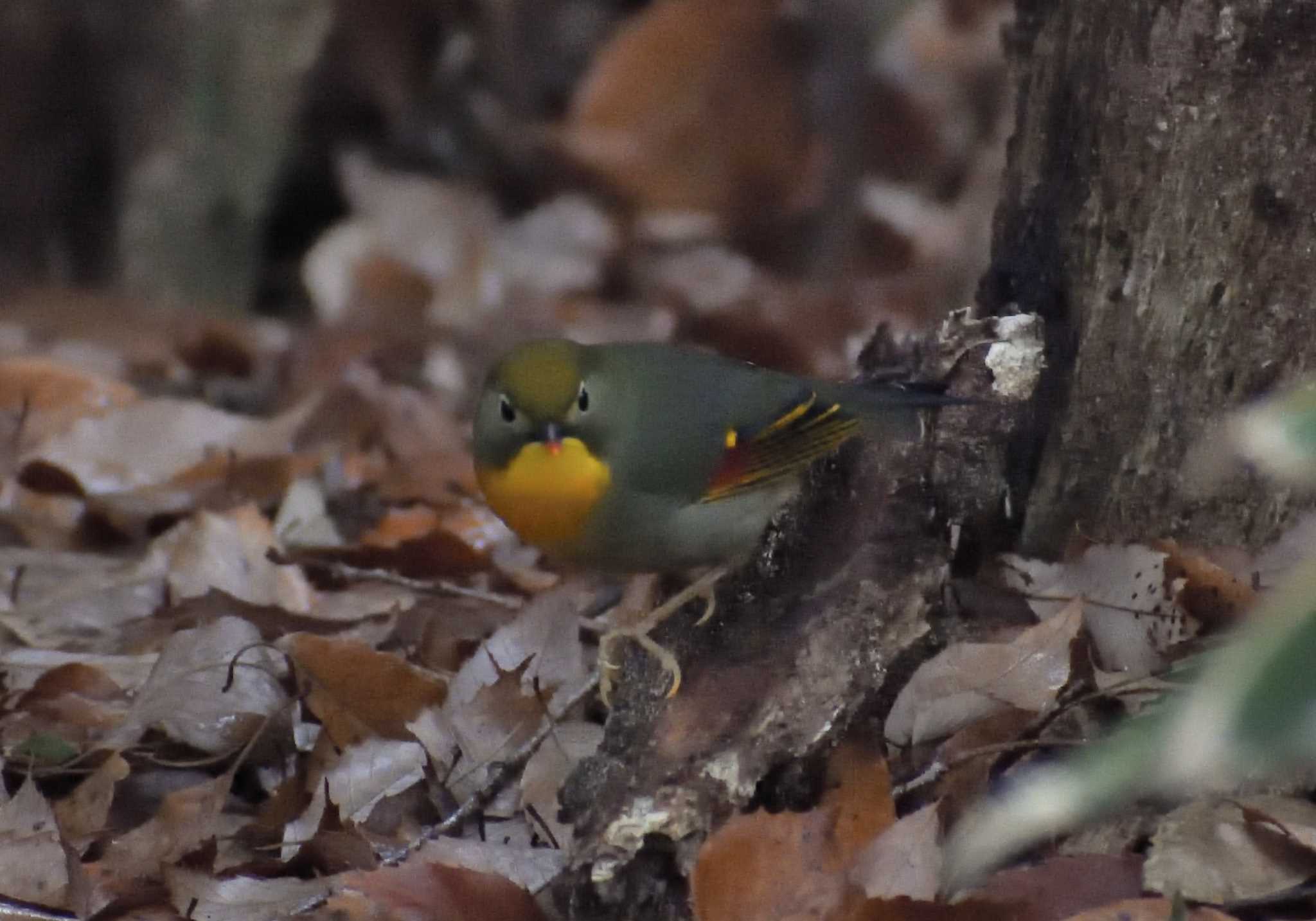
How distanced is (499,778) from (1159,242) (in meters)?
1.45

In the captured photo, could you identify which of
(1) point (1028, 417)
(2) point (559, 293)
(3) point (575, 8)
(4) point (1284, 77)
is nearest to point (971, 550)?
(1) point (1028, 417)

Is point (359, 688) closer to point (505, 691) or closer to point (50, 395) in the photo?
point (505, 691)

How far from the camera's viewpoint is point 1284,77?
270 centimetres

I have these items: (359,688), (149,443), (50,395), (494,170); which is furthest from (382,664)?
(494,170)

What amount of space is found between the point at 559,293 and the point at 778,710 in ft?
16.6

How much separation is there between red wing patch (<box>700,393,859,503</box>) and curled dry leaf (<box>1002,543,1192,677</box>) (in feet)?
1.50

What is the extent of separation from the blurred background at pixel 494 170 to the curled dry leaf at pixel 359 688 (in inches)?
122

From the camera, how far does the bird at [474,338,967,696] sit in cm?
310

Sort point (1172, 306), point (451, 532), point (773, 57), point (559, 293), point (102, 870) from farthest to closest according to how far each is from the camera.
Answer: point (773, 57), point (559, 293), point (451, 532), point (1172, 306), point (102, 870)

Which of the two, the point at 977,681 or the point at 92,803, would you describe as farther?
the point at 92,803

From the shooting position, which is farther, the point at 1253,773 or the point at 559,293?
the point at 559,293

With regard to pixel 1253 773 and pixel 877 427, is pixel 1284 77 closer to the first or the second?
pixel 877 427

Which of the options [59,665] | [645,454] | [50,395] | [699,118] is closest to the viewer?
[645,454]

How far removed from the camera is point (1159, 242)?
9.37 feet
